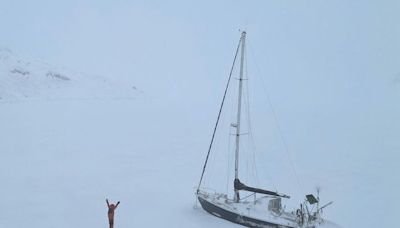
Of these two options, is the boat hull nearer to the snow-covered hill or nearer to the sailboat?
the sailboat

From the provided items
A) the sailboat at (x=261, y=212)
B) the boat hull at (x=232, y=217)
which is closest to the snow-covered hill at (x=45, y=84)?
the boat hull at (x=232, y=217)

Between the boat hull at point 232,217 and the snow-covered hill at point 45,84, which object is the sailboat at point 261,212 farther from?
the snow-covered hill at point 45,84

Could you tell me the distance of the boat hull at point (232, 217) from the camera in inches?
960

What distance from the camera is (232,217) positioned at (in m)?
25.6

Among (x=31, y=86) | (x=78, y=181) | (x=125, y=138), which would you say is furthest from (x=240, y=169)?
(x=31, y=86)

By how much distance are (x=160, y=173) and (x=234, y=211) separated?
13.2 m

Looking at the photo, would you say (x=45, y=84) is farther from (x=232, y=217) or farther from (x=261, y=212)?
(x=261, y=212)

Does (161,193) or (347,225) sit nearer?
(347,225)

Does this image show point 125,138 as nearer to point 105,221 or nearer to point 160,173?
point 160,173

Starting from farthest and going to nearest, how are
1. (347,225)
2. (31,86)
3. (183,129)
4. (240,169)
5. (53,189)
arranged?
(31,86), (183,129), (240,169), (53,189), (347,225)

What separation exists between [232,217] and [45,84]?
284 feet

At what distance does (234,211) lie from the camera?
25.5m

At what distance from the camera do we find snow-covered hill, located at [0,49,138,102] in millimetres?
90250

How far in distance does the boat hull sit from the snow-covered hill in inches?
2536
